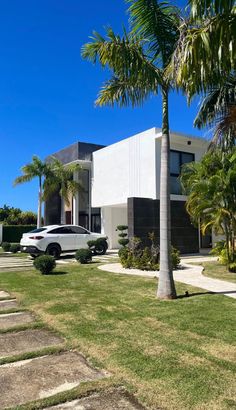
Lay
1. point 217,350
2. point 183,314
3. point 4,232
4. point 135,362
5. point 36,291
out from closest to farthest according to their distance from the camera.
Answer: point 135,362, point 217,350, point 183,314, point 36,291, point 4,232

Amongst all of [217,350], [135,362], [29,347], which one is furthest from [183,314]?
[29,347]

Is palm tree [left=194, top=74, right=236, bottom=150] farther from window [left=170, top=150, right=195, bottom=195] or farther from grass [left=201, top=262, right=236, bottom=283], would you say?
window [left=170, top=150, right=195, bottom=195]

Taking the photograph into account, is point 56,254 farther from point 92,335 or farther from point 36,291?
point 92,335

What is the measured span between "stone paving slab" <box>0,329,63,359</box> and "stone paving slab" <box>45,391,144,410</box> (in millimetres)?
1571

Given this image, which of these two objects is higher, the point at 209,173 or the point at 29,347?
the point at 209,173

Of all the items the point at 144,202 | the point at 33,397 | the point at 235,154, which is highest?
the point at 235,154

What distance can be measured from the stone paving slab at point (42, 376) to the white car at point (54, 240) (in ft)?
41.8

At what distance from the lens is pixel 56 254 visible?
17.9 meters

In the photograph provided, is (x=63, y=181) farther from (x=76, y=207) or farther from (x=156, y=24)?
(x=156, y=24)

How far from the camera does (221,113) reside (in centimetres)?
1309

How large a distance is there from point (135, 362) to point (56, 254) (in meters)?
13.9

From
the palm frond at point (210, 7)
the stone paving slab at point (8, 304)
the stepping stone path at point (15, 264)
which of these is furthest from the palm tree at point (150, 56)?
the stepping stone path at point (15, 264)

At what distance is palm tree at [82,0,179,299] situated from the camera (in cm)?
760

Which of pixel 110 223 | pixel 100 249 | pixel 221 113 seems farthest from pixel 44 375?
pixel 110 223
